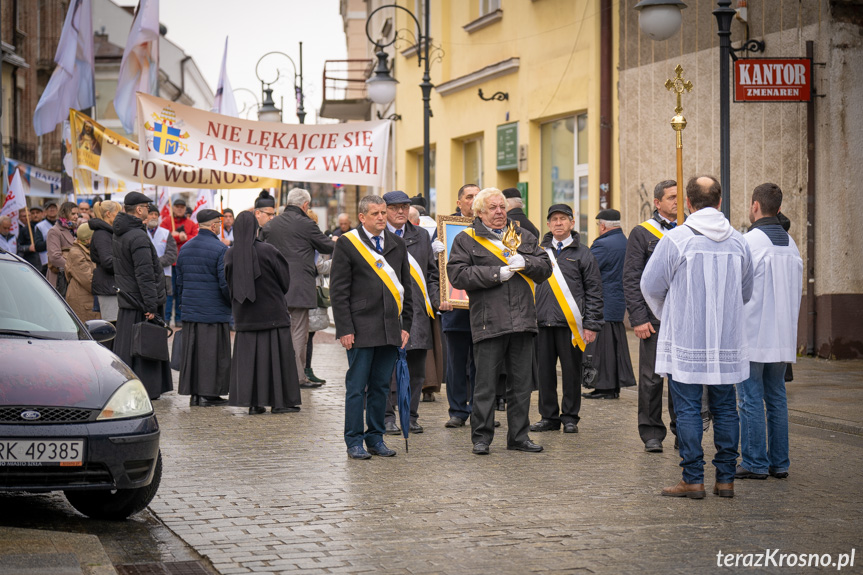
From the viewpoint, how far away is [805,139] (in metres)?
15.1

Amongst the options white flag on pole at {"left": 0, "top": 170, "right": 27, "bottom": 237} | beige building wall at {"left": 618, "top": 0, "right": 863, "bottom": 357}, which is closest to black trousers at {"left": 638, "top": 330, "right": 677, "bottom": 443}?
beige building wall at {"left": 618, "top": 0, "right": 863, "bottom": 357}

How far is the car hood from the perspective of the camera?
630 centimetres

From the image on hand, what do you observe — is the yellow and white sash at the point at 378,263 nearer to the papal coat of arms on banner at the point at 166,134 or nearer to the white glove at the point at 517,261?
the white glove at the point at 517,261

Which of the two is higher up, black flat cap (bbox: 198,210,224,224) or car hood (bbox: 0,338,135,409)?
black flat cap (bbox: 198,210,224,224)

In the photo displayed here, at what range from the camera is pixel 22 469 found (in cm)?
616

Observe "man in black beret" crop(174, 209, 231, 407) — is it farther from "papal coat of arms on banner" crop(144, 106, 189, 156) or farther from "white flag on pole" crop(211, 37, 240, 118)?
"white flag on pole" crop(211, 37, 240, 118)

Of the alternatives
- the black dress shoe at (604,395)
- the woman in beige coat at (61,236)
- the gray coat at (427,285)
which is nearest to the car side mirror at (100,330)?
the gray coat at (427,285)

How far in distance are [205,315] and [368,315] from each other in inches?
146

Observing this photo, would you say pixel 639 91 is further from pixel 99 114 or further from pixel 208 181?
pixel 99 114

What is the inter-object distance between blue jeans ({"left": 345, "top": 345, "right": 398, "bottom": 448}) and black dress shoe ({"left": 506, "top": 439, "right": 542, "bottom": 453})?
0.99 meters

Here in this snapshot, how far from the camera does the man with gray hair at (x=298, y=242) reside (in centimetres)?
1295

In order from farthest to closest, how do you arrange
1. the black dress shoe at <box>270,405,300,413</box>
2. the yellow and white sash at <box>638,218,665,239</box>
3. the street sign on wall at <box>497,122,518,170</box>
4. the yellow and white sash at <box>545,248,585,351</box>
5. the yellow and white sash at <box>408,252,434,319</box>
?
the street sign on wall at <box>497,122,518,170</box> → the black dress shoe at <box>270,405,300,413</box> → the yellow and white sash at <box>408,252,434,319</box> → the yellow and white sash at <box>545,248,585,351</box> → the yellow and white sash at <box>638,218,665,239</box>

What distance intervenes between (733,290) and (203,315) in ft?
20.8

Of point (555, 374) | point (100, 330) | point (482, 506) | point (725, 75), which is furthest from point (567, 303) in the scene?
point (100, 330)
